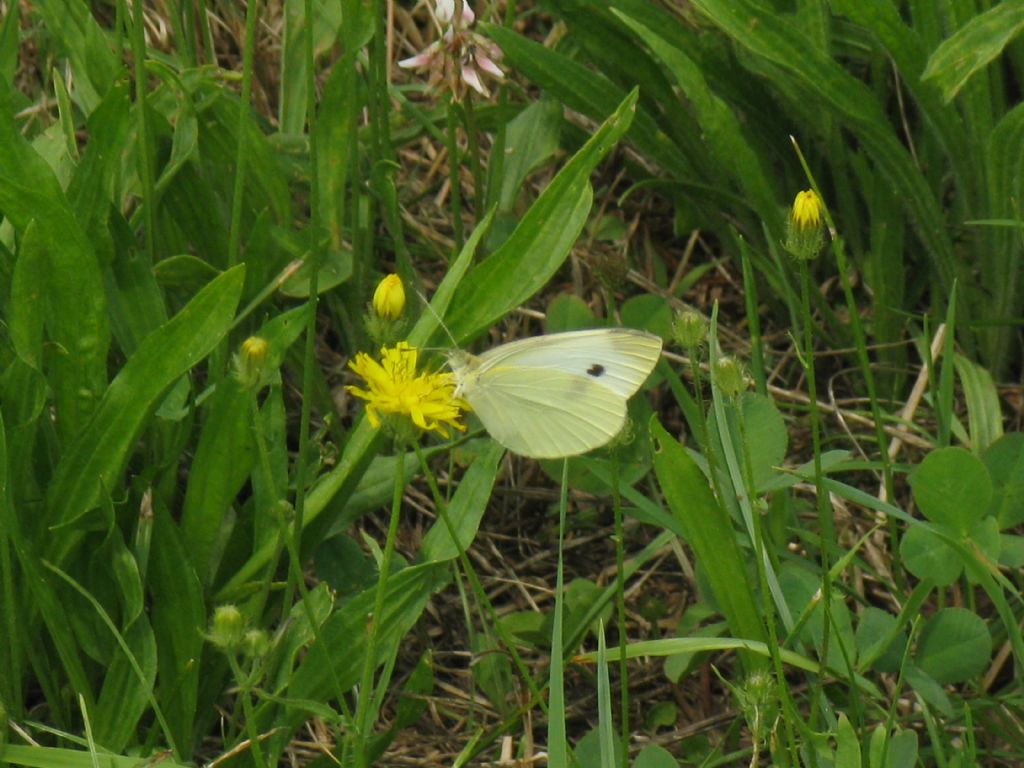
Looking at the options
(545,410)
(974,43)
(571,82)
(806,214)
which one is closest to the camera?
(806,214)

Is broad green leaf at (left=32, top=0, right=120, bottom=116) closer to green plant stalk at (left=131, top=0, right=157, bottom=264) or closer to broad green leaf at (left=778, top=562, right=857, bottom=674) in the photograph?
green plant stalk at (left=131, top=0, right=157, bottom=264)

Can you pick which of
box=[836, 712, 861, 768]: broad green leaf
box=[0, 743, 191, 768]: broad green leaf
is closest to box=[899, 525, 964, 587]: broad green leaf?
box=[836, 712, 861, 768]: broad green leaf

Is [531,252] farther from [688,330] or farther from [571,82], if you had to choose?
[571,82]

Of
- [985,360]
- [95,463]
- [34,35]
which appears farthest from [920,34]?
[34,35]

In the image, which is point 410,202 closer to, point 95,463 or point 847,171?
point 847,171

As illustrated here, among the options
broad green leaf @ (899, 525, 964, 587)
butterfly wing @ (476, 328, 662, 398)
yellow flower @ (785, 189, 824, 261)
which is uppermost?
yellow flower @ (785, 189, 824, 261)

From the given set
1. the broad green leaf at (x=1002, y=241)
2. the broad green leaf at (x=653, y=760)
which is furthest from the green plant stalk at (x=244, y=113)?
the broad green leaf at (x=1002, y=241)

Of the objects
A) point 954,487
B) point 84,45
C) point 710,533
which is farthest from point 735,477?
point 84,45
